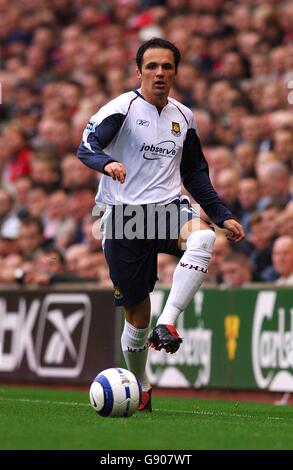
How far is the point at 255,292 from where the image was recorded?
12234mm

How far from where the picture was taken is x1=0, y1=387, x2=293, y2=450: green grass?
654 cm

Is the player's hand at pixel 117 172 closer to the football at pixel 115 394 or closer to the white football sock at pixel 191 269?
the white football sock at pixel 191 269

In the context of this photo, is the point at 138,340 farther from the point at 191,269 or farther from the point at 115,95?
the point at 115,95

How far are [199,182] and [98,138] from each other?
91 centimetres

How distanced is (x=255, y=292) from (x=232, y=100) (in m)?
3.49

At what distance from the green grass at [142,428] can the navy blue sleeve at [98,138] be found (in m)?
1.75

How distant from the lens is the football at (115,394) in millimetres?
7898

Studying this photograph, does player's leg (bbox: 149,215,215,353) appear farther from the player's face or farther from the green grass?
the player's face

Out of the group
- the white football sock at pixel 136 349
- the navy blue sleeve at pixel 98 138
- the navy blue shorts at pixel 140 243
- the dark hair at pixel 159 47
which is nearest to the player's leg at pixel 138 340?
the white football sock at pixel 136 349

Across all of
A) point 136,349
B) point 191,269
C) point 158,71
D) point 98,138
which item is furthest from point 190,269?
point 158,71

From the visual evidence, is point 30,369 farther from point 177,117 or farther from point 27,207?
point 177,117

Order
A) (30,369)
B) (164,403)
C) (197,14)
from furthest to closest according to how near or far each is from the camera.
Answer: (197,14) → (30,369) → (164,403)

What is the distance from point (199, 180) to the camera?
9.15m

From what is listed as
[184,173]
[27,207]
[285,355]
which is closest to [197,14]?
[27,207]
